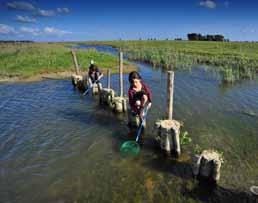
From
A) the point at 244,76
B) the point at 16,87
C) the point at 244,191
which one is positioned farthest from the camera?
the point at 244,76

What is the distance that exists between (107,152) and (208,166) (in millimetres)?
3326

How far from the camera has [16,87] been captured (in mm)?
17625

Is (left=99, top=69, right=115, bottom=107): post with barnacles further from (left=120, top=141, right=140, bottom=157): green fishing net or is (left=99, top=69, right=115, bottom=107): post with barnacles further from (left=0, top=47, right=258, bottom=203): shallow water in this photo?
(left=120, top=141, right=140, bottom=157): green fishing net

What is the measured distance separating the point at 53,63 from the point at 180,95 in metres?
15.8

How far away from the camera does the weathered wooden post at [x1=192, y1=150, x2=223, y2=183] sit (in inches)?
225

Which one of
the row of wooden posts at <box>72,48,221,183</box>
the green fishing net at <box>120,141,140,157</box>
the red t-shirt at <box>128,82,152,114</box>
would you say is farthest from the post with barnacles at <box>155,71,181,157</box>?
the red t-shirt at <box>128,82,152,114</box>

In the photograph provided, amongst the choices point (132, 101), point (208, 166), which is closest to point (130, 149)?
point (132, 101)

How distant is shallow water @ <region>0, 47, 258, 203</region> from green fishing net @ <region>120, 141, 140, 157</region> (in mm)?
239

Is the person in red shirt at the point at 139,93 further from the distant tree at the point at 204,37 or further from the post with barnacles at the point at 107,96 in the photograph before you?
the distant tree at the point at 204,37

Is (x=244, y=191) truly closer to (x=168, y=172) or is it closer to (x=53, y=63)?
(x=168, y=172)

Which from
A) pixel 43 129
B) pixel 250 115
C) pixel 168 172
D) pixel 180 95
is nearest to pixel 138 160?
pixel 168 172

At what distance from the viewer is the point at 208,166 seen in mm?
5809

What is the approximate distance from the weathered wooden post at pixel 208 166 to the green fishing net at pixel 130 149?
2.10 m

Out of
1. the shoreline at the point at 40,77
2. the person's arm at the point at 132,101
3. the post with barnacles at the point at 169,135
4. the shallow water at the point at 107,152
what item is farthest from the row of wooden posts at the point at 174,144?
the shoreline at the point at 40,77
